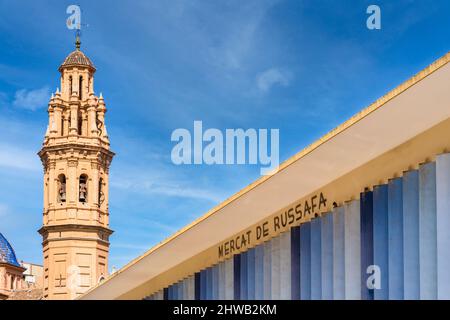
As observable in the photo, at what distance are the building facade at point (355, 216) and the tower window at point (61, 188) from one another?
238 feet

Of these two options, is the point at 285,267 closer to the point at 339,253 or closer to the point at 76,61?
the point at 339,253

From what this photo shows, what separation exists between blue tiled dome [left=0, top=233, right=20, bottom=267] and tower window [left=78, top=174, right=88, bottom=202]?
25.9 meters

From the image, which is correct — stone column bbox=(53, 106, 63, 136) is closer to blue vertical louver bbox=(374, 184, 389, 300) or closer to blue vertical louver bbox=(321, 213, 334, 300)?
blue vertical louver bbox=(321, 213, 334, 300)

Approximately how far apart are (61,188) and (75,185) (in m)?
1.75

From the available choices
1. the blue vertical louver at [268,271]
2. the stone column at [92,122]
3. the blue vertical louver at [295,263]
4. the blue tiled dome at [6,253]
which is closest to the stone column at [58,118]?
the stone column at [92,122]

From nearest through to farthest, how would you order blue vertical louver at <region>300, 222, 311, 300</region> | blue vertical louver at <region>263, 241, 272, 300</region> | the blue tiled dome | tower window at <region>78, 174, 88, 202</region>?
blue vertical louver at <region>300, 222, 311, 300</region>
blue vertical louver at <region>263, 241, 272, 300</region>
tower window at <region>78, 174, 88, 202</region>
the blue tiled dome

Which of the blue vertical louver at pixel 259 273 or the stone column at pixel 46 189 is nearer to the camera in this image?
the blue vertical louver at pixel 259 273

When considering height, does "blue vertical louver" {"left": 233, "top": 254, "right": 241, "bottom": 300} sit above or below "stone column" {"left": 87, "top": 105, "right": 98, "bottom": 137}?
below

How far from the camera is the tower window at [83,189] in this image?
9157 cm

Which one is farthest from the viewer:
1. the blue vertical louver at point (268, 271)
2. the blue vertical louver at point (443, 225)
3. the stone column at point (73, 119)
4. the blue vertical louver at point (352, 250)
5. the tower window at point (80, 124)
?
the tower window at point (80, 124)

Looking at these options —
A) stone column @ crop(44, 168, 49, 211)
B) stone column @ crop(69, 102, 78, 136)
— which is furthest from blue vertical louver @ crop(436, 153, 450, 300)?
stone column @ crop(69, 102, 78, 136)

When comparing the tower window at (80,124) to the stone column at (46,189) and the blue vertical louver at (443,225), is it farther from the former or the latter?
the blue vertical louver at (443,225)

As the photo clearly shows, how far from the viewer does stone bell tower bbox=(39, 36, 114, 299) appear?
294ft

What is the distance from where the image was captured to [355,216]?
14500 mm
